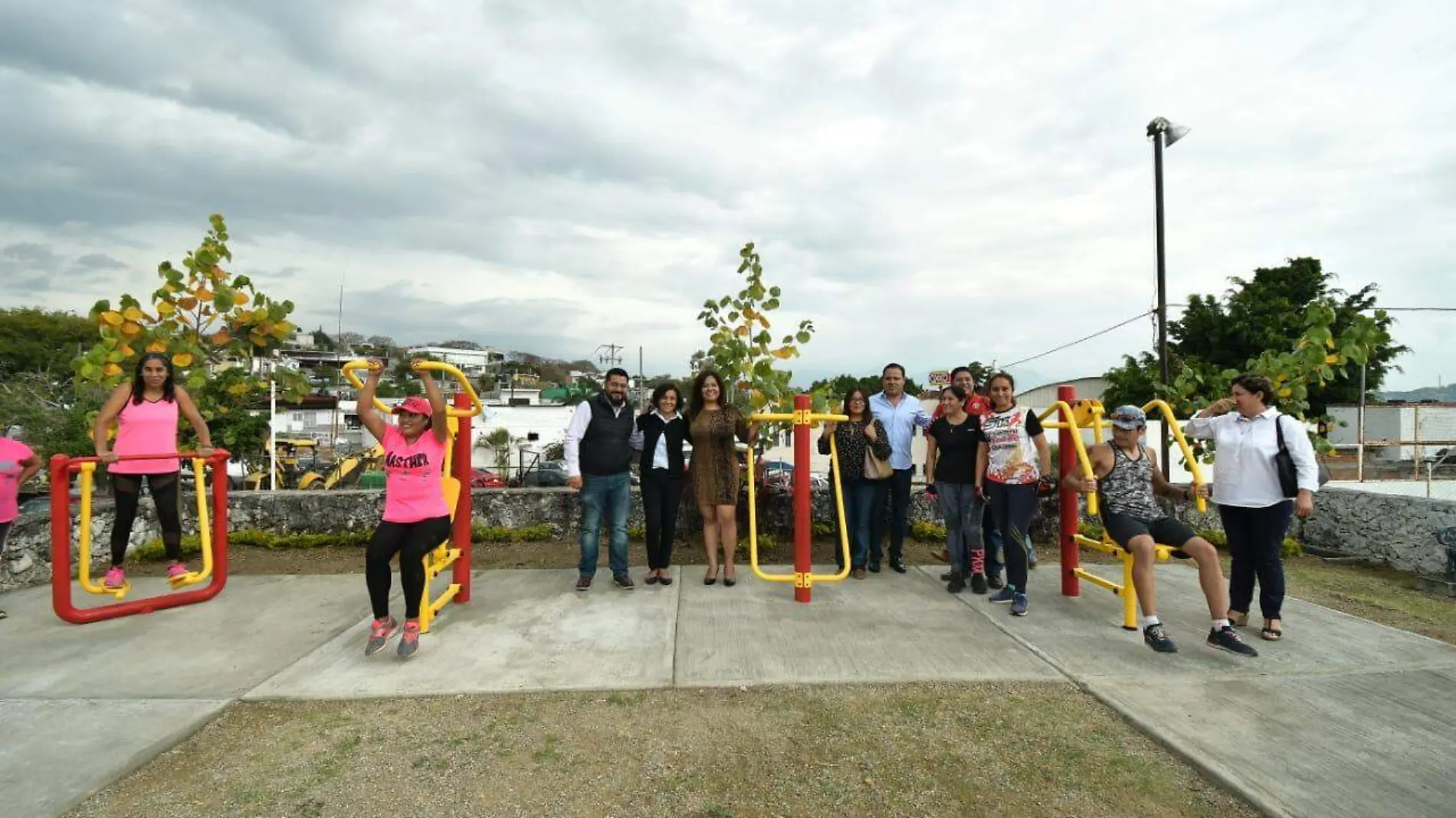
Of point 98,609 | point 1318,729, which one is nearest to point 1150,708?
point 1318,729

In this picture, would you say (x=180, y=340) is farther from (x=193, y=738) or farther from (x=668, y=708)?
(x=668, y=708)

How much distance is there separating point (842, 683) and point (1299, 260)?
88.8 feet

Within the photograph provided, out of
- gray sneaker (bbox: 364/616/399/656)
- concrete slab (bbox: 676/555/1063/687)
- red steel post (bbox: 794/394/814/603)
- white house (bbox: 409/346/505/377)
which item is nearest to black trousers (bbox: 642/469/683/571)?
concrete slab (bbox: 676/555/1063/687)

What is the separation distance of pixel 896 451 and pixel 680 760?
3.10 m

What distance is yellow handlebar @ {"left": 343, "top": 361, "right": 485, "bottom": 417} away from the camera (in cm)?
376

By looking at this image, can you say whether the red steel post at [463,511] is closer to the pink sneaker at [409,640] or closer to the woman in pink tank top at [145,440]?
the pink sneaker at [409,640]

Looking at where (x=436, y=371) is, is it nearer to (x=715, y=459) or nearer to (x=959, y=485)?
(x=715, y=459)

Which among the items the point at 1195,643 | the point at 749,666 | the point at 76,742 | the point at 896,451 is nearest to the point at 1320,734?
the point at 1195,643

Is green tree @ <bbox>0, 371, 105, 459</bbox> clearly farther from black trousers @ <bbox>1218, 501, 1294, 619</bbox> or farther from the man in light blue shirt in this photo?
black trousers @ <bbox>1218, 501, 1294, 619</bbox>

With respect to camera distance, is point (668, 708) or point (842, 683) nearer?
point (668, 708)

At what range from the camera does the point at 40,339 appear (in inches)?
1656

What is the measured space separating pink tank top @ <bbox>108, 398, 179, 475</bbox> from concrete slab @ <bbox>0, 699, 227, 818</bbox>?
174cm

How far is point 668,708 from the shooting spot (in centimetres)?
293

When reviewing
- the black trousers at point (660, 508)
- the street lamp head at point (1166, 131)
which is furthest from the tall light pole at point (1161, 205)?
the black trousers at point (660, 508)
